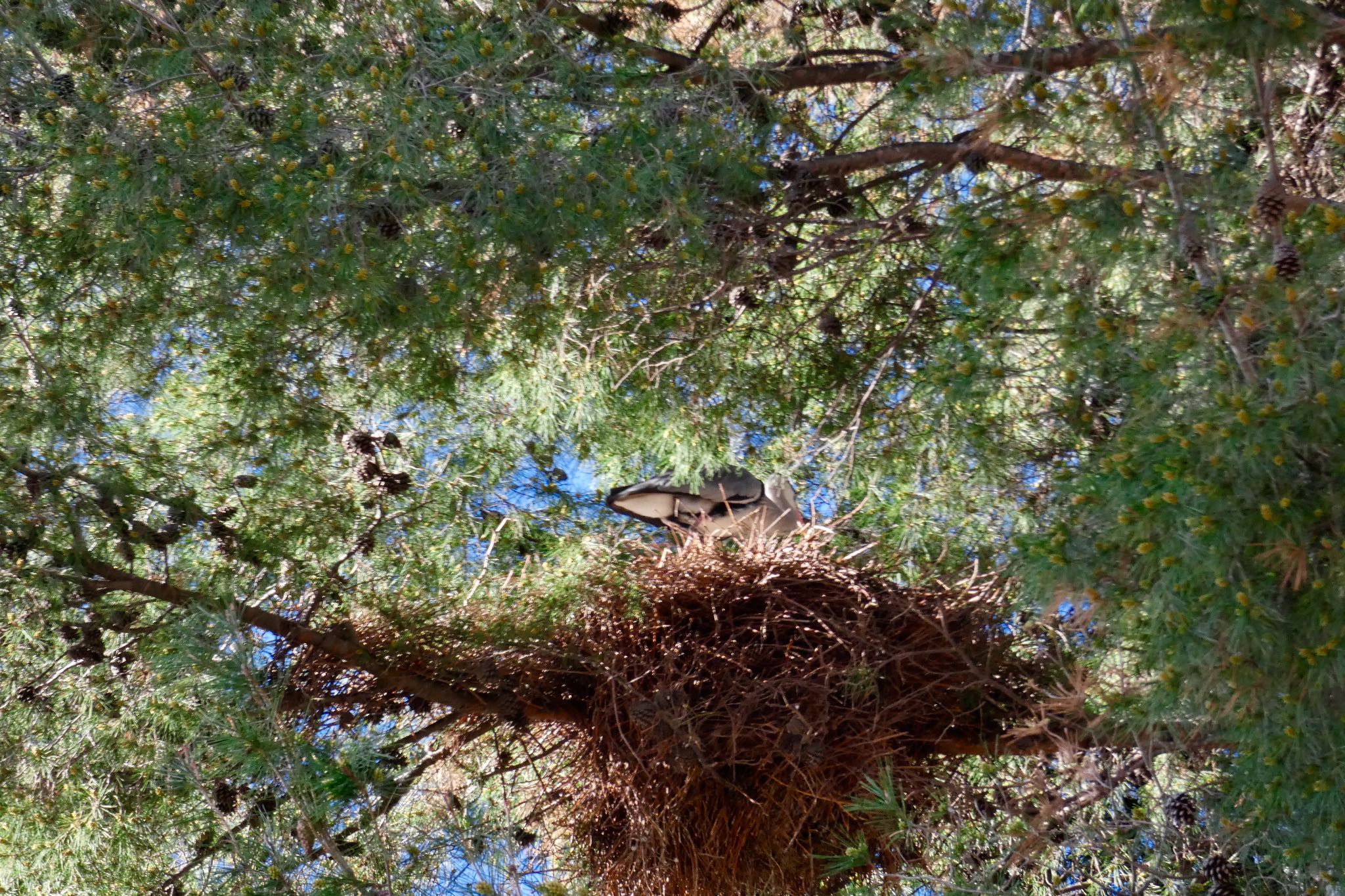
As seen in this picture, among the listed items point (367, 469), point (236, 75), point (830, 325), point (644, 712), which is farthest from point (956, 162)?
point (367, 469)

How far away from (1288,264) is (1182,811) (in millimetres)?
1612

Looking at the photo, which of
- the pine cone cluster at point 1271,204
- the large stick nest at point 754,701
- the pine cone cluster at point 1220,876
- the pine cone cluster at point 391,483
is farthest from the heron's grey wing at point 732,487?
the pine cone cluster at point 1271,204

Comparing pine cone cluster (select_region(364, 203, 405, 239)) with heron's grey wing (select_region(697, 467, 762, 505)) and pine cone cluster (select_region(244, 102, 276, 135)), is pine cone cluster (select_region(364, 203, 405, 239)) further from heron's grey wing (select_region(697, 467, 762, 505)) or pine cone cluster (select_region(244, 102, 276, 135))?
heron's grey wing (select_region(697, 467, 762, 505))

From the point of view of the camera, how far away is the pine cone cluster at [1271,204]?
3.01 metres

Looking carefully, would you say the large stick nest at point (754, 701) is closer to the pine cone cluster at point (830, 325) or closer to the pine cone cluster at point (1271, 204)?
the pine cone cluster at point (830, 325)

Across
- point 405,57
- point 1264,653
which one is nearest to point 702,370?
point 405,57

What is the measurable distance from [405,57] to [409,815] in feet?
7.10

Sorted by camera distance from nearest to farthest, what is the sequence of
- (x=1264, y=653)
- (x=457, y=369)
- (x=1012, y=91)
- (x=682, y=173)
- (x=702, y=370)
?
(x=1264, y=653) < (x=1012, y=91) < (x=682, y=173) < (x=457, y=369) < (x=702, y=370)

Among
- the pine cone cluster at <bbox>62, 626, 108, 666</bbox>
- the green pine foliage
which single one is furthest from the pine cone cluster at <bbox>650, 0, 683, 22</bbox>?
the pine cone cluster at <bbox>62, 626, 108, 666</bbox>

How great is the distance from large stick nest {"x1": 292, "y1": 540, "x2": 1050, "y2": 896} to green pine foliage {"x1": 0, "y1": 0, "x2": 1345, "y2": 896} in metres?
0.13

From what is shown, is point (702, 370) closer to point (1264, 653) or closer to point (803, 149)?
point (803, 149)

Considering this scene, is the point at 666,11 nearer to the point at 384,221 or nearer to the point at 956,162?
the point at 956,162

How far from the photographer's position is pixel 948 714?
4.52 meters

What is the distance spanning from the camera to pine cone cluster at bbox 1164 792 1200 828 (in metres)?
3.88
